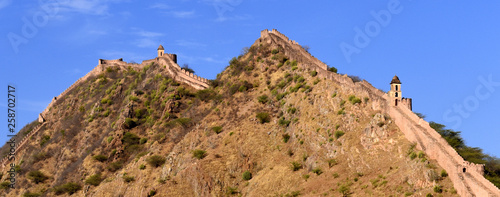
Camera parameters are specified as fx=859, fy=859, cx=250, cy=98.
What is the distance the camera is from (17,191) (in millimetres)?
98750

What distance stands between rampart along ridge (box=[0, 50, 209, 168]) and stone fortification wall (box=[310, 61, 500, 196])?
29753 millimetres

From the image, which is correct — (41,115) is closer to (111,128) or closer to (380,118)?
(111,128)

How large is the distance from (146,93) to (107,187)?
22.7m

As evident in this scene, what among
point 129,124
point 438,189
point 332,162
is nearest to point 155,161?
point 129,124

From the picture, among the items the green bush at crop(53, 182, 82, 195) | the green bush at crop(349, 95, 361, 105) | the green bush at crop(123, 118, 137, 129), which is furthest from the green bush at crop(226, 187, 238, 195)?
the green bush at crop(123, 118, 137, 129)

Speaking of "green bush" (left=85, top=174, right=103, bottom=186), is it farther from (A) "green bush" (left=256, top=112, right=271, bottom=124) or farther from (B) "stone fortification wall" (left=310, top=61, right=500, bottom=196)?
(B) "stone fortification wall" (left=310, top=61, right=500, bottom=196)

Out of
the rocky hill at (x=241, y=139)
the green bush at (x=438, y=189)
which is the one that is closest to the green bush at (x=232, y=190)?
the rocky hill at (x=241, y=139)

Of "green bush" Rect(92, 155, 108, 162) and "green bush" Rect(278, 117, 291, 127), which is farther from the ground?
"green bush" Rect(278, 117, 291, 127)

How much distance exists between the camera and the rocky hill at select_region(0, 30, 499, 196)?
2591 inches

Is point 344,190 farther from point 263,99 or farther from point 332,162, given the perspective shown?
point 263,99

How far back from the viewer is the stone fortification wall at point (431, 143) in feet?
189

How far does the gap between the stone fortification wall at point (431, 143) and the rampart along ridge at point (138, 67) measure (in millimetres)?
29753

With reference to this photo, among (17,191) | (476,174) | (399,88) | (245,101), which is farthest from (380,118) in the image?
(17,191)

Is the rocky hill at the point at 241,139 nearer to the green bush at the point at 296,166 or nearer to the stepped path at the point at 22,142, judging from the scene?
the green bush at the point at 296,166
